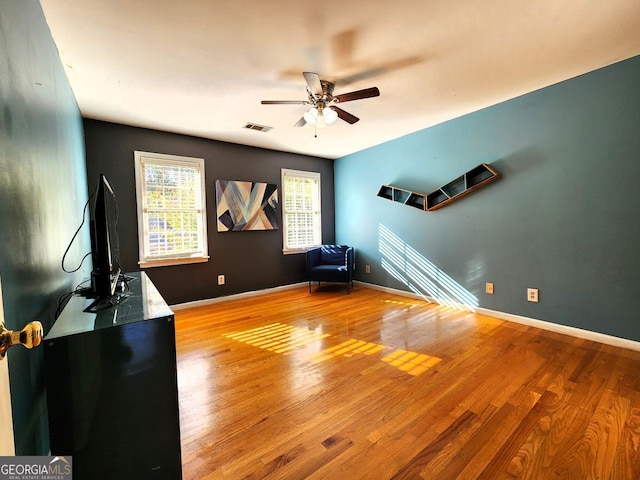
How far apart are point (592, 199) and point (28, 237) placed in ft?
13.2

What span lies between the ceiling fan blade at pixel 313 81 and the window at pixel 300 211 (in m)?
2.55

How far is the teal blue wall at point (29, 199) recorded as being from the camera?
38.3 inches

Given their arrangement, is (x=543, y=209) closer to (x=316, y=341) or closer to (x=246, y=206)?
(x=316, y=341)

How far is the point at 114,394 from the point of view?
103 centimetres

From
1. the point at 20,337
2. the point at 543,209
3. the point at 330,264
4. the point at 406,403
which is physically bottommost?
the point at 406,403

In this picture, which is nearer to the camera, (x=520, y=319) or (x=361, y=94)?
(x=361, y=94)

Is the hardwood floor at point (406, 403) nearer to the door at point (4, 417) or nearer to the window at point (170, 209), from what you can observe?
the door at point (4, 417)

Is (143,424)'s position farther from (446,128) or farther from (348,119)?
(446,128)

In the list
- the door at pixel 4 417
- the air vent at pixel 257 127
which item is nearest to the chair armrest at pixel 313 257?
the air vent at pixel 257 127

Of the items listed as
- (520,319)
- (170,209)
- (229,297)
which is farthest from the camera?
(229,297)

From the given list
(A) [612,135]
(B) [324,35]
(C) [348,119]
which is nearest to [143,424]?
(B) [324,35]

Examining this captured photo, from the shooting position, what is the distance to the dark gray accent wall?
337 cm

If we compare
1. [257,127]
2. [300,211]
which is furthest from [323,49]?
[300,211]

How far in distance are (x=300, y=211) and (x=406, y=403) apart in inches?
148
